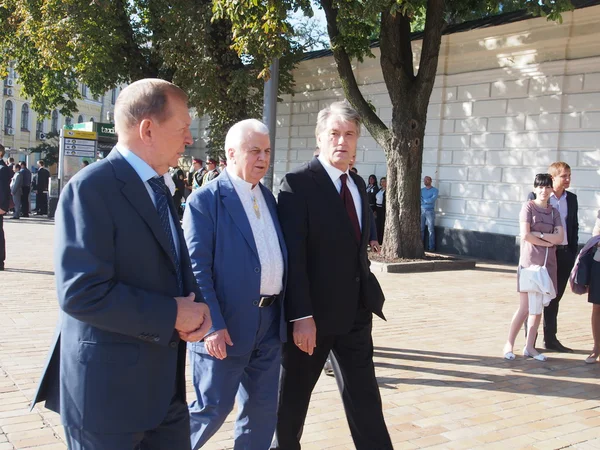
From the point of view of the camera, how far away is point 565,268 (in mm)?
7051

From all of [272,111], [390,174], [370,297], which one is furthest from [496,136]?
[370,297]

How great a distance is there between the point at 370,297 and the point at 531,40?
13.1 meters

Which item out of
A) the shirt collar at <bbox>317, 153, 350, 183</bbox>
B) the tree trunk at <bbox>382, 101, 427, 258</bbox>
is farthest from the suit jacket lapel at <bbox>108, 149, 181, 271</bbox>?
the tree trunk at <bbox>382, 101, 427, 258</bbox>

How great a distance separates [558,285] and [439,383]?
7.75 ft

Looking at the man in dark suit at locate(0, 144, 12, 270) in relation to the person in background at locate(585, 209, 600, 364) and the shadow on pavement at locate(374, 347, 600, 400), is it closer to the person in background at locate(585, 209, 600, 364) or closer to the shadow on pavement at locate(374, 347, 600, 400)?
the shadow on pavement at locate(374, 347, 600, 400)

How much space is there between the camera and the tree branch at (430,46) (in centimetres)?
1302

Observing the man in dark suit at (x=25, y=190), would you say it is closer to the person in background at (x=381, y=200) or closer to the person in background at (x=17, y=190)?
the person in background at (x=17, y=190)

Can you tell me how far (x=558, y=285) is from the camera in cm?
713

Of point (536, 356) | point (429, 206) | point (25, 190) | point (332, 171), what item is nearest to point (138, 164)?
point (332, 171)

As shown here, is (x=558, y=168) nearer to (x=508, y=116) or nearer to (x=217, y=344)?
(x=217, y=344)

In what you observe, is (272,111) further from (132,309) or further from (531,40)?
(132,309)

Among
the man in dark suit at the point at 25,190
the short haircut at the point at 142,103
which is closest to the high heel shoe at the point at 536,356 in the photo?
the short haircut at the point at 142,103

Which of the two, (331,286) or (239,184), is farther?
(331,286)

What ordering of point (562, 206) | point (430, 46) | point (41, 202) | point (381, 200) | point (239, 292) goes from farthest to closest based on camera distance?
point (41, 202), point (381, 200), point (430, 46), point (562, 206), point (239, 292)
